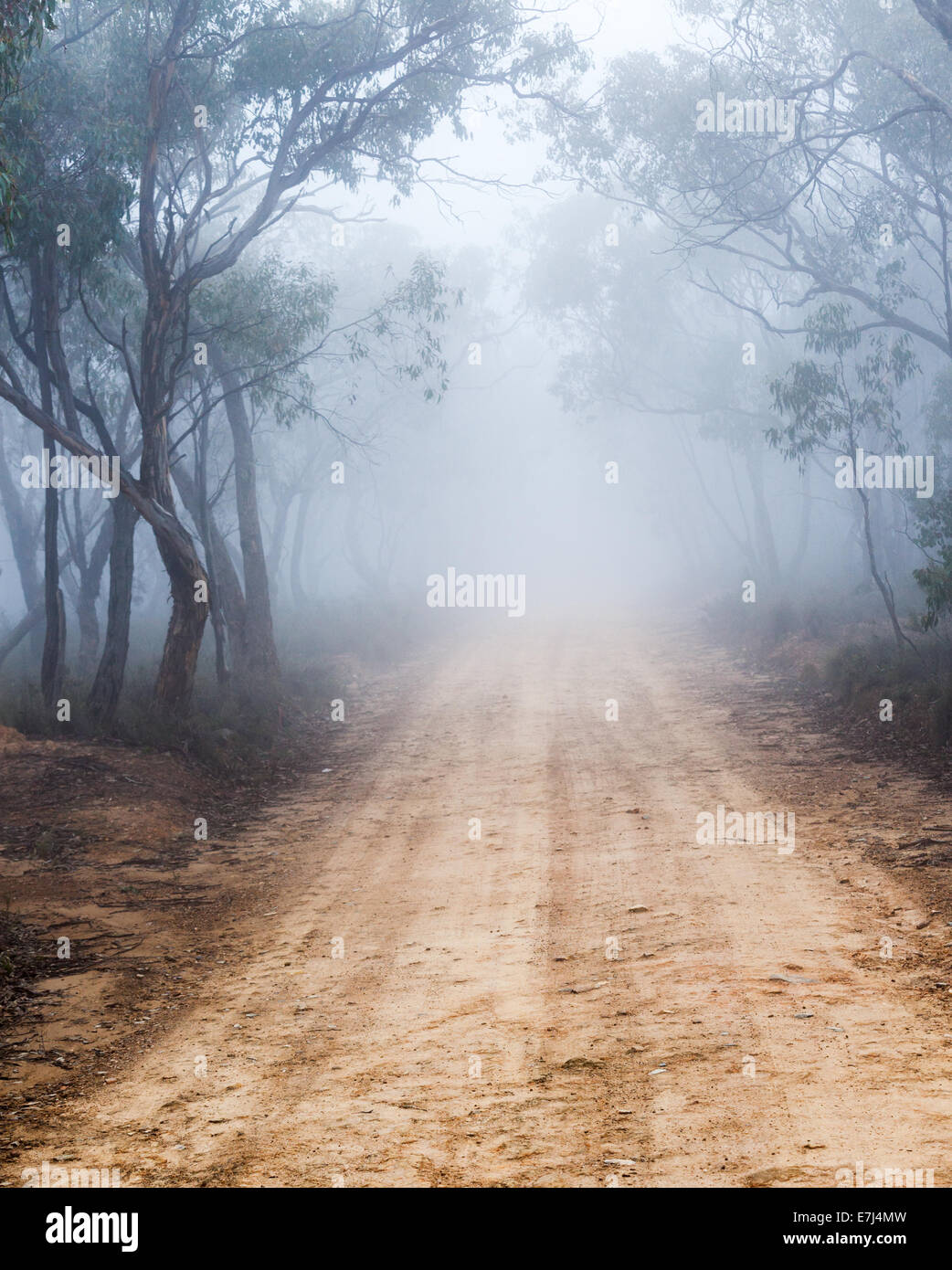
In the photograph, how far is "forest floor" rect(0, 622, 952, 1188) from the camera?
4.14 metres

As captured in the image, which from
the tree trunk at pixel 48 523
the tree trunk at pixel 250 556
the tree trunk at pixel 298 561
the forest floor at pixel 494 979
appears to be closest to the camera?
the forest floor at pixel 494 979

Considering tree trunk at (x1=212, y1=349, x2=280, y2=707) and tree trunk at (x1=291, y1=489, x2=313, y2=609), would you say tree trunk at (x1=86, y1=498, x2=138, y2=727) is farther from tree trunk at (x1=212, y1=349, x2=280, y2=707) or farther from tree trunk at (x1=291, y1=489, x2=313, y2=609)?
tree trunk at (x1=291, y1=489, x2=313, y2=609)

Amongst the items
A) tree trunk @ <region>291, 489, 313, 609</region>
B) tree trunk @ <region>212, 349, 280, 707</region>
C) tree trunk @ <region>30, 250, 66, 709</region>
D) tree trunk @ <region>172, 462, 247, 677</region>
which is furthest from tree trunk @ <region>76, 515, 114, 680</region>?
tree trunk @ <region>291, 489, 313, 609</region>

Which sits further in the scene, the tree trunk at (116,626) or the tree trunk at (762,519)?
the tree trunk at (762,519)

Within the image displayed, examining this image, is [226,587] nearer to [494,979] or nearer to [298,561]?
[494,979]

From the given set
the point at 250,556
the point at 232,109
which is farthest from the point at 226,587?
the point at 232,109

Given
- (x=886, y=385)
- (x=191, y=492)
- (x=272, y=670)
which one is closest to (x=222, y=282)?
(x=191, y=492)

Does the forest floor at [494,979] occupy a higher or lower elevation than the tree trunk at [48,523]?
lower

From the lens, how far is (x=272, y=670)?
59.5 ft

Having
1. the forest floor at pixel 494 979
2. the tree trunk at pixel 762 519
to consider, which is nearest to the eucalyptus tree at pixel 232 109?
the forest floor at pixel 494 979

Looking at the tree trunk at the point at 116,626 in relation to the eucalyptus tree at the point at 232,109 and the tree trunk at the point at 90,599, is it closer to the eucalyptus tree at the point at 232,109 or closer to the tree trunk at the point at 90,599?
→ the eucalyptus tree at the point at 232,109

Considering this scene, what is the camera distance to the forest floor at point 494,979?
4141 millimetres

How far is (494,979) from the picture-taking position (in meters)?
6.11
